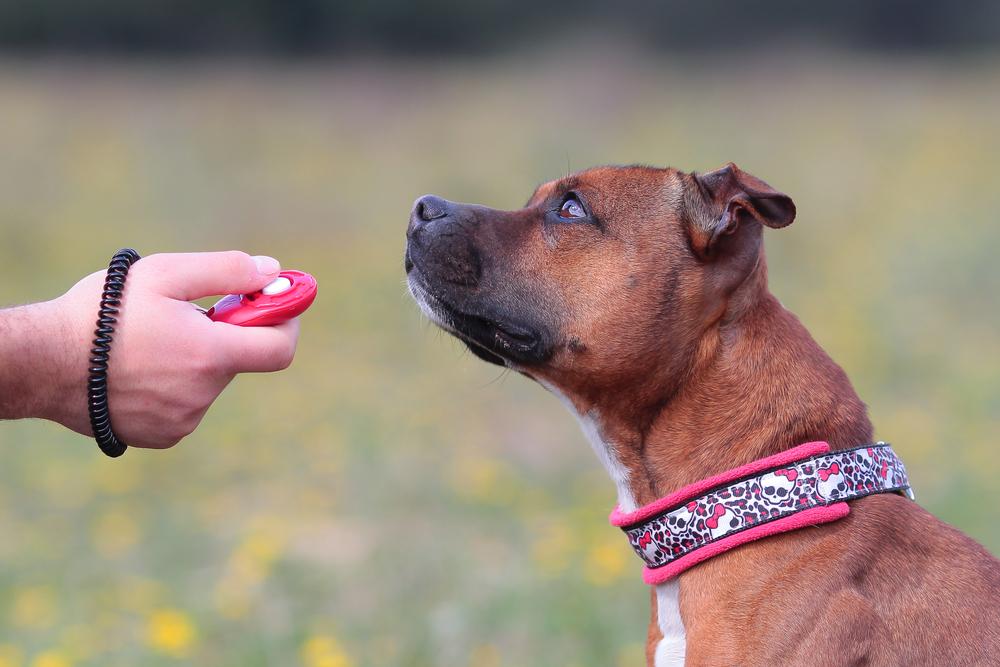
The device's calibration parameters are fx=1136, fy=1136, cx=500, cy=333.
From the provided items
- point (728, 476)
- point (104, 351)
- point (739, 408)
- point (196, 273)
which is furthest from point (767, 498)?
point (104, 351)

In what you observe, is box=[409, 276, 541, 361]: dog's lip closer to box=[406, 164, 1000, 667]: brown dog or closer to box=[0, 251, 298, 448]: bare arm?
box=[406, 164, 1000, 667]: brown dog

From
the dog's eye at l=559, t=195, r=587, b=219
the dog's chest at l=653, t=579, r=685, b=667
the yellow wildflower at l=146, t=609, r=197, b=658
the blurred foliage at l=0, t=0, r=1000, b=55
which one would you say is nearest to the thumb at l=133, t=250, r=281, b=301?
the dog's eye at l=559, t=195, r=587, b=219

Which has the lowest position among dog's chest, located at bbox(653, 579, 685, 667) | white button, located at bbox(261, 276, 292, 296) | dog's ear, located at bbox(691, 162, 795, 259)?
dog's chest, located at bbox(653, 579, 685, 667)

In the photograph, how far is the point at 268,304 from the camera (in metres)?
3.03

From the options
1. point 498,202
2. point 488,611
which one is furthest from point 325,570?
point 498,202

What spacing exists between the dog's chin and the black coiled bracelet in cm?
102

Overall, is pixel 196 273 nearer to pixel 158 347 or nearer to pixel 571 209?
pixel 158 347

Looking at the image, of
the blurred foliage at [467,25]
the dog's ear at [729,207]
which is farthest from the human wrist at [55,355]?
the blurred foliage at [467,25]

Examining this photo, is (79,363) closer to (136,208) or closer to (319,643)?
(319,643)

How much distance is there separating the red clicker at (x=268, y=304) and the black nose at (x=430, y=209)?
0.71 metres

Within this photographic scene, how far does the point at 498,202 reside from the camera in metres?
14.4

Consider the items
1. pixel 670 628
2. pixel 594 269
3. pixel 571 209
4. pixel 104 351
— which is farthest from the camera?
pixel 571 209

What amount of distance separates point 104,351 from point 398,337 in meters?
8.12

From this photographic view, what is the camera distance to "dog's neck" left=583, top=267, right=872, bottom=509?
3203 millimetres
